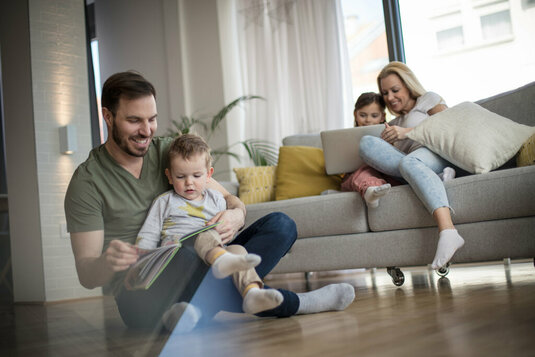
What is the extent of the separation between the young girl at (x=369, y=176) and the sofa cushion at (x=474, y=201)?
0.05m

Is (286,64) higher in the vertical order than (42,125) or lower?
higher

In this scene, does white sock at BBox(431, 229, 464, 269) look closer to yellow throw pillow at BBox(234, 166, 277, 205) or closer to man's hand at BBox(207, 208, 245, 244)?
man's hand at BBox(207, 208, 245, 244)

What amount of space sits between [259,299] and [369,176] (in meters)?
1.01

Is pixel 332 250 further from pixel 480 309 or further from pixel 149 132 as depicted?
pixel 149 132

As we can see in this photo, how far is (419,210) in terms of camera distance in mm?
1671

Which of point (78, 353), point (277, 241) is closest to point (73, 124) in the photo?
point (78, 353)

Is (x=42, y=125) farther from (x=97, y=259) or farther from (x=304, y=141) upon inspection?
(x=304, y=141)

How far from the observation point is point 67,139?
607 millimetres

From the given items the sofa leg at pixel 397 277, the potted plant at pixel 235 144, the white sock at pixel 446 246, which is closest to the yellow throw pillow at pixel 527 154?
the white sock at pixel 446 246

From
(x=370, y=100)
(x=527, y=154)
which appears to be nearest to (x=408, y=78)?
(x=370, y=100)

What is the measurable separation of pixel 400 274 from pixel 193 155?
1.10 meters

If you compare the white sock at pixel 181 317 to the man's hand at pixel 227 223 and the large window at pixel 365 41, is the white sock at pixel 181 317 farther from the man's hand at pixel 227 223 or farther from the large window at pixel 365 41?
the large window at pixel 365 41

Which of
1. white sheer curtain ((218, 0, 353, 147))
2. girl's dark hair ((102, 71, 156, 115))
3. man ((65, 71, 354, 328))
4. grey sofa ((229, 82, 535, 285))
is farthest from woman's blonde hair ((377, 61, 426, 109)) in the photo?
girl's dark hair ((102, 71, 156, 115))

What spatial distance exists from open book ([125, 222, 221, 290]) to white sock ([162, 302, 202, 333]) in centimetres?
4
